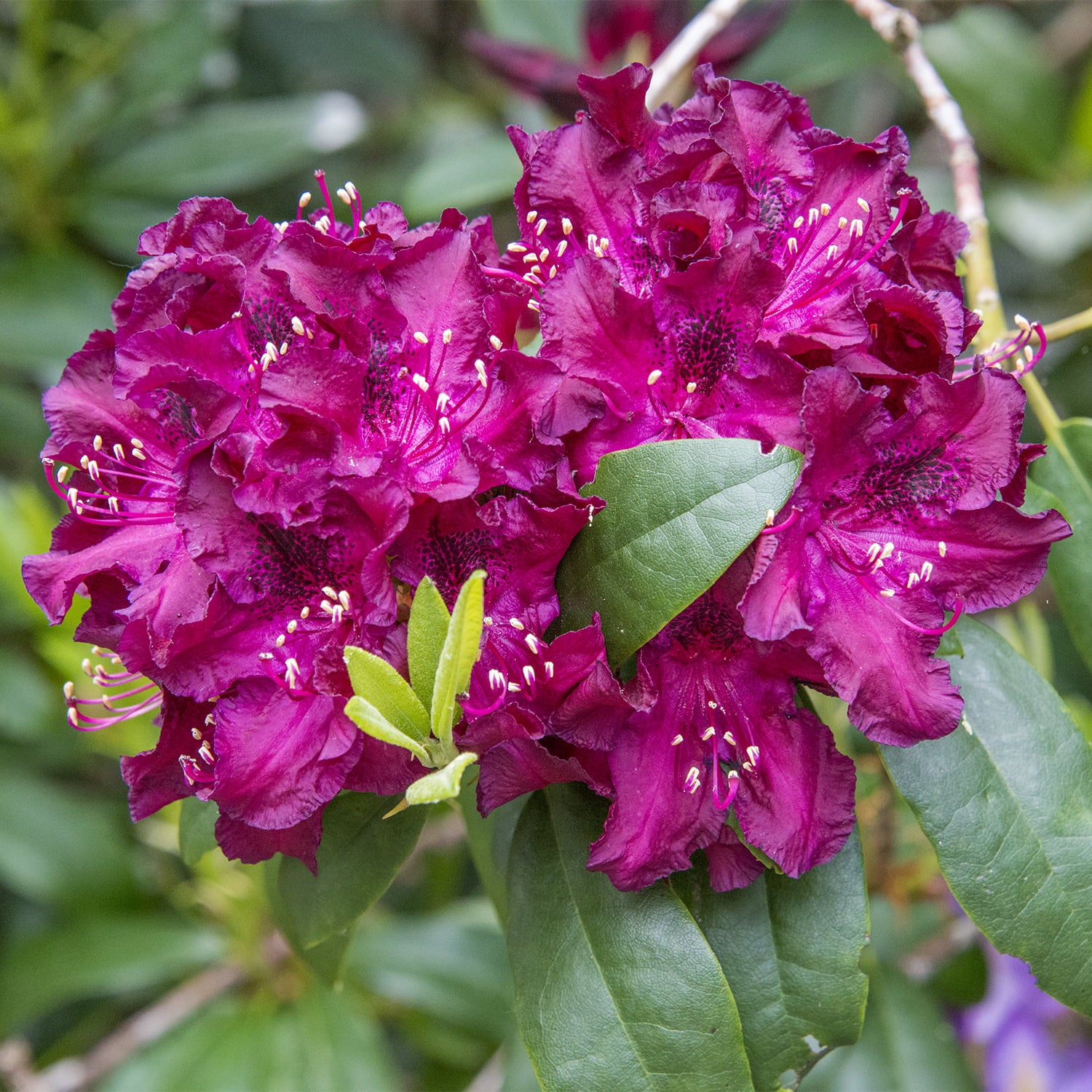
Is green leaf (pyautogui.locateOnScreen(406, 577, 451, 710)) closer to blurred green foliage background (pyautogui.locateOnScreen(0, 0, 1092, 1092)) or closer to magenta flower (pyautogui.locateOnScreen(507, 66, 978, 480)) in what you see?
magenta flower (pyautogui.locateOnScreen(507, 66, 978, 480))

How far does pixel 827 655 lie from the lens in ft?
2.46

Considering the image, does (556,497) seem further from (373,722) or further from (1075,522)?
(1075,522)

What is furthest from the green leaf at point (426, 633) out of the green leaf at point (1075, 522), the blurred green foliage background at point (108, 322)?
the blurred green foliage background at point (108, 322)

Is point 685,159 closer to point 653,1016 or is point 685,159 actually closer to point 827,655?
point 827,655

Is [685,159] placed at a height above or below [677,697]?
above

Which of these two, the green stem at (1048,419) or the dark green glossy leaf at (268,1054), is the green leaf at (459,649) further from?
the dark green glossy leaf at (268,1054)

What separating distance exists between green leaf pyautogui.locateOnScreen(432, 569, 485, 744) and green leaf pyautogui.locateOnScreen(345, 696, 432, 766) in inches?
1.0

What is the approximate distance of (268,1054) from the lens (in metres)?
1.63

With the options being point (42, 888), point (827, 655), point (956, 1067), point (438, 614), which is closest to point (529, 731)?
point (438, 614)

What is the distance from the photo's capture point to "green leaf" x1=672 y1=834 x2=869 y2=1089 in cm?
85

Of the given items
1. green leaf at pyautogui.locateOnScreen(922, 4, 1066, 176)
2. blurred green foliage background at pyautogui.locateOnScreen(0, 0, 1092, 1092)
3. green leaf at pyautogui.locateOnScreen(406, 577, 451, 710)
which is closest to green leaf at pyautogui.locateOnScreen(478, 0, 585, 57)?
blurred green foliage background at pyautogui.locateOnScreen(0, 0, 1092, 1092)

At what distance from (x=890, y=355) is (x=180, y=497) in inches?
20.1

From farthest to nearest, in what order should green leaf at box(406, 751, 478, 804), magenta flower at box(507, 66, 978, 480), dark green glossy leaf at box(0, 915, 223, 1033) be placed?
dark green glossy leaf at box(0, 915, 223, 1033)
magenta flower at box(507, 66, 978, 480)
green leaf at box(406, 751, 478, 804)

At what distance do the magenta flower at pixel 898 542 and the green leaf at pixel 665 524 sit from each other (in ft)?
0.14
